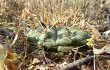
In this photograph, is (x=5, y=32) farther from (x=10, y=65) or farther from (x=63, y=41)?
(x=10, y=65)

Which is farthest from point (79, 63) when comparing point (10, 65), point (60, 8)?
point (60, 8)

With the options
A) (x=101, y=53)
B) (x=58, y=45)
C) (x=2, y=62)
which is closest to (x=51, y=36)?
(x=58, y=45)

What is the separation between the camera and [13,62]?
198 cm

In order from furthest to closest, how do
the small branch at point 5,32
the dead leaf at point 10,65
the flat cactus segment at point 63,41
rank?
the small branch at point 5,32 < the flat cactus segment at point 63,41 < the dead leaf at point 10,65

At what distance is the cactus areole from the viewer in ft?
7.89

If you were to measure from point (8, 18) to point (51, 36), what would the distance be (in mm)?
2250

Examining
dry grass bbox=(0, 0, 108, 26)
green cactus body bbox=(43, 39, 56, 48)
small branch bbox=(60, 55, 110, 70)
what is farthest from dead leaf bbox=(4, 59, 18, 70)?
dry grass bbox=(0, 0, 108, 26)

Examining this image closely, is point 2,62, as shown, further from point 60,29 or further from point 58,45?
point 60,29

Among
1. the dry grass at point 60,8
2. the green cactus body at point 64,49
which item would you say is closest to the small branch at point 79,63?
the green cactus body at point 64,49

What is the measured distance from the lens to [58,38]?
2.46 m

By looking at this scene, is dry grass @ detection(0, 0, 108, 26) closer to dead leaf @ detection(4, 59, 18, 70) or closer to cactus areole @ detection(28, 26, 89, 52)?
cactus areole @ detection(28, 26, 89, 52)

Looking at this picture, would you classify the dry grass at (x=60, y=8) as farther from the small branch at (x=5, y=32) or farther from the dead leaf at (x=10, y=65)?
the dead leaf at (x=10, y=65)

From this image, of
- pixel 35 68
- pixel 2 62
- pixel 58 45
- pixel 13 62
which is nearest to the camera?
pixel 2 62

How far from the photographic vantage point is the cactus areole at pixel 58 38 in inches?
94.7
